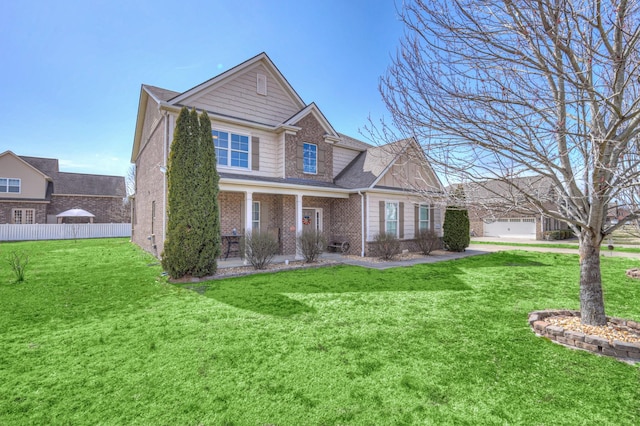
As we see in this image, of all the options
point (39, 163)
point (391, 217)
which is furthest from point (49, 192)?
point (391, 217)

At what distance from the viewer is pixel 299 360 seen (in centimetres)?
351

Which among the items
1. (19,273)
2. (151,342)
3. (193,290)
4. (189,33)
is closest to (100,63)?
(189,33)

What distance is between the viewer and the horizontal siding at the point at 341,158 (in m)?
16.0

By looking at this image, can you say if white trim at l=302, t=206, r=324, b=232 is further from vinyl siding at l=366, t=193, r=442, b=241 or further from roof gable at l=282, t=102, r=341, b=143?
roof gable at l=282, t=102, r=341, b=143

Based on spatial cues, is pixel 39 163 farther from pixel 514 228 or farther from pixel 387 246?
pixel 514 228

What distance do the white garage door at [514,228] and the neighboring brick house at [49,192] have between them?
120ft

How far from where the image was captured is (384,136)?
470cm

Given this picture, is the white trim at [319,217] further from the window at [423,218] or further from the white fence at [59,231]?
the white fence at [59,231]

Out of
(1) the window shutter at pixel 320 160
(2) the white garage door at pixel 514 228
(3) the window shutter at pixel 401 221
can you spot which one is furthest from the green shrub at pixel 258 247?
(2) the white garage door at pixel 514 228

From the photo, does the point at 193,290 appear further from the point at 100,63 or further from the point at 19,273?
the point at 100,63

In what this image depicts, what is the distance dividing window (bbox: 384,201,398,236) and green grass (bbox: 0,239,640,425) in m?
7.00

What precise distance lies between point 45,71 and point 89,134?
10847 mm

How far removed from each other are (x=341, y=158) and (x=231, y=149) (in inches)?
258

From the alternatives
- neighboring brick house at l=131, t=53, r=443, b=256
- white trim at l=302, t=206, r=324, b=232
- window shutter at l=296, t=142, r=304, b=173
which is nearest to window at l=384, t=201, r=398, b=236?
neighboring brick house at l=131, t=53, r=443, b=256
